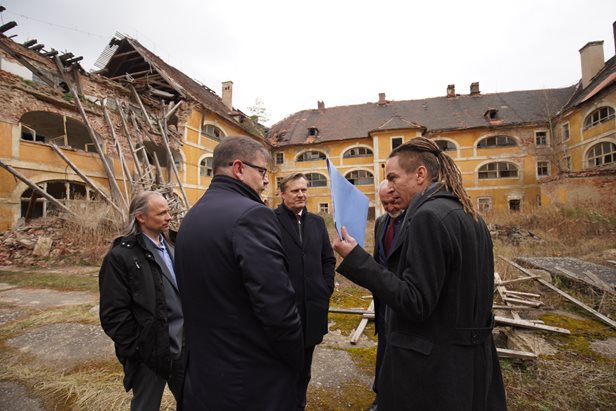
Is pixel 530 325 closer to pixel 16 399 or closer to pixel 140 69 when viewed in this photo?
pixel 16 399

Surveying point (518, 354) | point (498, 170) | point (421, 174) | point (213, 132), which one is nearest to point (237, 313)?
point (421, 174)

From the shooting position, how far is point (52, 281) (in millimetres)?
6762

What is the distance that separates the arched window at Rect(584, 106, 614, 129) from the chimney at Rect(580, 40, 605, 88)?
4.54 m

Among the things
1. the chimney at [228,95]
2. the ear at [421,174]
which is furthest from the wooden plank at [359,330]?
the chimney at [228,95]

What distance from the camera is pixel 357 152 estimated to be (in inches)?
1067

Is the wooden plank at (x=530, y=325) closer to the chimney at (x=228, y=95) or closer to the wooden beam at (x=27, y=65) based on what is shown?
the wooden beam at (x=27, y=65)

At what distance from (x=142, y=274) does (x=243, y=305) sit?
969 millimetres

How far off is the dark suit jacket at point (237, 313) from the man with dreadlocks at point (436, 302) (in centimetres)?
38

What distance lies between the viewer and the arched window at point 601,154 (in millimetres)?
18703

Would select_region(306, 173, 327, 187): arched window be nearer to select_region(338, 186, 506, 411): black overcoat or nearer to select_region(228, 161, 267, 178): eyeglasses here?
select_region(228, 161, 267, 178): eyeglasses

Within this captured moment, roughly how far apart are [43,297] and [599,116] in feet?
96.5

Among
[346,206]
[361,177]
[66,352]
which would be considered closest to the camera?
[346,206]

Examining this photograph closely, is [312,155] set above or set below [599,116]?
below

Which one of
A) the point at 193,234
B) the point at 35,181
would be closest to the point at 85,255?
the point at 35,181
